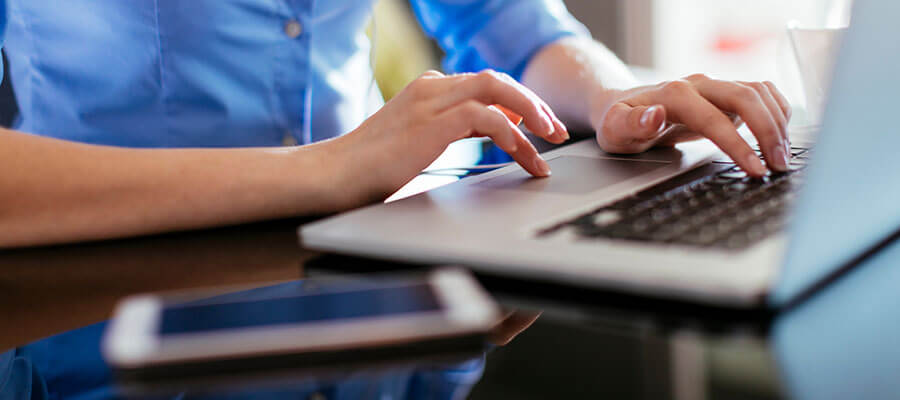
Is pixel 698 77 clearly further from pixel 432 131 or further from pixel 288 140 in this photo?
pixel 288 140

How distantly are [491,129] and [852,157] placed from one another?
31 cm

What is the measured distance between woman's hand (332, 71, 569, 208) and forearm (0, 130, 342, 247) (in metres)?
0.03

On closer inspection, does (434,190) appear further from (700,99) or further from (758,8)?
(758,8)

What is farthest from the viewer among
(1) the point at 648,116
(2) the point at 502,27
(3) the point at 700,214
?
(2) the point at 502,27

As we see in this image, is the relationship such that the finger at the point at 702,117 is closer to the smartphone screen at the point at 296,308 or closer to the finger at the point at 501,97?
the finger at the point at 501,97

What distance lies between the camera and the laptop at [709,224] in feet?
1.06

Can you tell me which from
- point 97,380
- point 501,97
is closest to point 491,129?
point 501,97

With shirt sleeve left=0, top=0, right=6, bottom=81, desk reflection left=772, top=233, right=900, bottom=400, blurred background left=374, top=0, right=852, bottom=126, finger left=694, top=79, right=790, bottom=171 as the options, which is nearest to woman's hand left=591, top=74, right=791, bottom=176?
finger left=694, top=79, right=790, bottom=171

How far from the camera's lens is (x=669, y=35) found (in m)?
2.96

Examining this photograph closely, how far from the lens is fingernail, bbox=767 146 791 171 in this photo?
0.59 meters

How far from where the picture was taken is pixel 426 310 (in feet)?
1.07

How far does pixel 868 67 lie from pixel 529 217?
0.19 m

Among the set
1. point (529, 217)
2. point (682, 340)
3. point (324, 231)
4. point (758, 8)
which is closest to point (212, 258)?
point (324, 231)

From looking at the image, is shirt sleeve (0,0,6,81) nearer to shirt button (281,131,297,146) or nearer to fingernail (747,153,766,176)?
shirt button (281,131,297,146)
